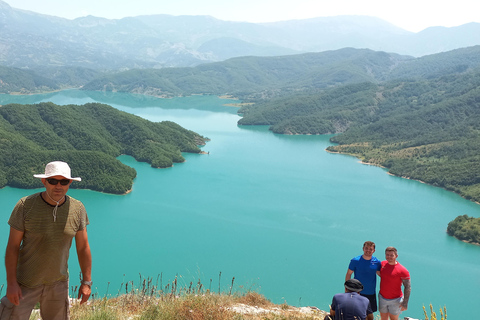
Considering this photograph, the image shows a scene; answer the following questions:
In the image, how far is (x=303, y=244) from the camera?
1640 inches

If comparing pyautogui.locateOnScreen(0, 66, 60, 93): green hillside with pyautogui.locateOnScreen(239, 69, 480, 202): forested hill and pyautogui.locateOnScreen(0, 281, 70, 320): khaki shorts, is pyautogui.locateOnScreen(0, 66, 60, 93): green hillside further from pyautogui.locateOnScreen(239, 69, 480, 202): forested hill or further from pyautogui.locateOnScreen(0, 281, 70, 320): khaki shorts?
pyautogui.locateOnScreen(0, 281, 70, 320): khaki shorts

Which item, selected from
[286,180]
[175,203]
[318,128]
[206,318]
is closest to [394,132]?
[318,128]

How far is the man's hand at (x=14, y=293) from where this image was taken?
526cm

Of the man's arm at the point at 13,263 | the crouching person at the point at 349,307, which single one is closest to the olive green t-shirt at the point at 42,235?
the man's arm at the point at 13,263

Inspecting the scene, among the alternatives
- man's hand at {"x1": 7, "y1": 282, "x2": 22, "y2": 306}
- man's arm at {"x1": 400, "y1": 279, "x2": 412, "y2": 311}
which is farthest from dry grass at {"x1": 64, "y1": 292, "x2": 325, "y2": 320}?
man's arm at {"x1": 400, "y1": 279, "x2": 412, "y2": 311}

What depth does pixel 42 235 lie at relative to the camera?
528 cm

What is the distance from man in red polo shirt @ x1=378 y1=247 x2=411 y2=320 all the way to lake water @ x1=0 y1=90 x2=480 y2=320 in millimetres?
8280

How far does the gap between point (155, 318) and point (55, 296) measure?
196 cm

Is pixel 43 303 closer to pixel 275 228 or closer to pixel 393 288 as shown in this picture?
pixel 393 288

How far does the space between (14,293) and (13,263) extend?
0.35m

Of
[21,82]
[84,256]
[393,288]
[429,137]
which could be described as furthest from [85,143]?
[21,82]

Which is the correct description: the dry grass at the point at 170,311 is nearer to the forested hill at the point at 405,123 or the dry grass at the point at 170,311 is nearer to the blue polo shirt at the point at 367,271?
the blue polo shirt at the point at 367,271

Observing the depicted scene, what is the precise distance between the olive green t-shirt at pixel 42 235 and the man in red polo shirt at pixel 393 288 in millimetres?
5760

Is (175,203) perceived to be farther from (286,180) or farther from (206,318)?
(206,318)
